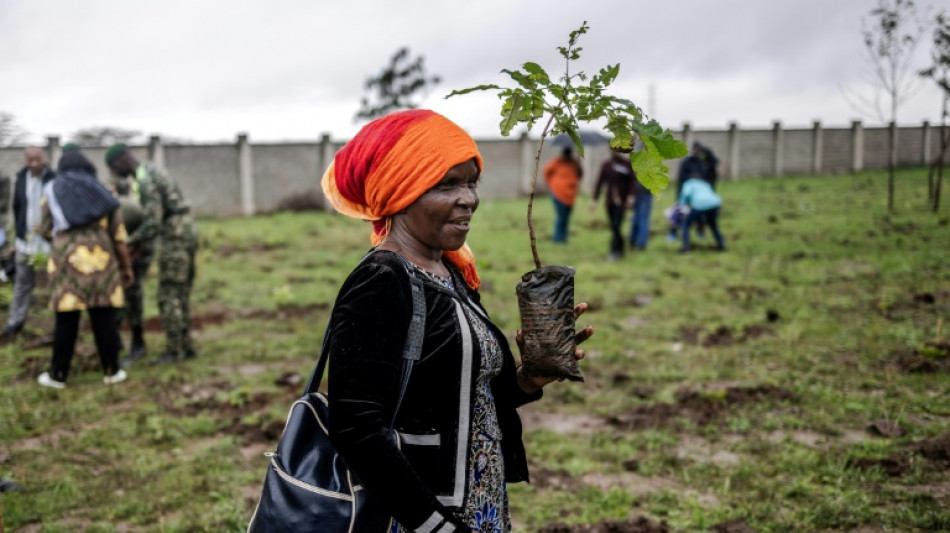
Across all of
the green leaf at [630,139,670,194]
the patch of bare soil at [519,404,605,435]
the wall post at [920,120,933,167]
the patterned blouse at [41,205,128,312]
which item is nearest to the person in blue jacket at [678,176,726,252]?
the patch of bare soil at [519,404,605,435]

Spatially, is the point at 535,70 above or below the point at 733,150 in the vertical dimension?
below

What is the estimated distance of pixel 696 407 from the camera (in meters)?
5.64

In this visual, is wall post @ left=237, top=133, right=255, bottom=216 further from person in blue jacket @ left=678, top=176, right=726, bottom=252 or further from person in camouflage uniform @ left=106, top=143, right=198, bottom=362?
person in camouflage uniform @ left=106, top=143, right=198, bottom=362

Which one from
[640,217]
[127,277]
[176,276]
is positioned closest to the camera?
[127,277]

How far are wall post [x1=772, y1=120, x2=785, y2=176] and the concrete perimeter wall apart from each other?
36 mm

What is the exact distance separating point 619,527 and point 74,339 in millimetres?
4583

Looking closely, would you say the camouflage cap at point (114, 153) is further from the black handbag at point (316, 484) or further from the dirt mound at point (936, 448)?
the dirt mound at point (936, 448)

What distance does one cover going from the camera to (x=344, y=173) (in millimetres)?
1922

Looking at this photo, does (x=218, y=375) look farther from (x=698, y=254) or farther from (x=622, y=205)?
(x=698, y=254)

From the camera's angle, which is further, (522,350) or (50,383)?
(50,383)

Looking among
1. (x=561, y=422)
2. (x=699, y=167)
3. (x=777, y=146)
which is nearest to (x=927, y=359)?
(x=561, y=422)

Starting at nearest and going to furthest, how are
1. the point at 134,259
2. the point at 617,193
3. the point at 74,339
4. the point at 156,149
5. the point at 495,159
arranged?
the point at 74,339 → the point at 134,259 → the point at 617,193 → the point at 156,149 → the point at 495,159

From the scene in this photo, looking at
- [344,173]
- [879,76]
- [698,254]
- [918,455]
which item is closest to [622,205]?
[698,254]

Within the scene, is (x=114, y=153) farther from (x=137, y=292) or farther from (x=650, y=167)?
(x=650, y=167)
